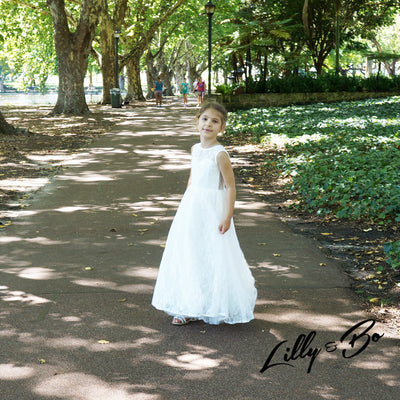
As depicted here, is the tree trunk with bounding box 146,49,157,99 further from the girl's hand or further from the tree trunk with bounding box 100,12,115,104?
the girl's hand

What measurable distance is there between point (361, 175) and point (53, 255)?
16.4 feet

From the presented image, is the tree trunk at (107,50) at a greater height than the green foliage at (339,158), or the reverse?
the tree trunk at (107,50)

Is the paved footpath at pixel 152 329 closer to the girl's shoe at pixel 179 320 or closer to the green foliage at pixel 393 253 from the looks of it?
the girl's shoe at pixel 179 320

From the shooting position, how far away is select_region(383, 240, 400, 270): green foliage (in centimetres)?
543

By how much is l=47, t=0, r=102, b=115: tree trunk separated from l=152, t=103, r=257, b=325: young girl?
2085cm

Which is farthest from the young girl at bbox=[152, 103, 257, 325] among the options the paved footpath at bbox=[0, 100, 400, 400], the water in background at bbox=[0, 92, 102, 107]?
the water in background at bbox=[0, 92, 102, 107]

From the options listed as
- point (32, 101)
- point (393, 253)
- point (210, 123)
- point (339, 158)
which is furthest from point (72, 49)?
point (32, 101)

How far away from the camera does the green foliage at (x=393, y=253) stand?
5.43 m

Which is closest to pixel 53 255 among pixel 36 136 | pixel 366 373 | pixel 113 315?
pixel 113 315

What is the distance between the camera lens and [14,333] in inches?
167

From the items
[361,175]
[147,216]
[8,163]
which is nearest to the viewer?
[147,216]

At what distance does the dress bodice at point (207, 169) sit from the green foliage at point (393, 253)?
2.06m

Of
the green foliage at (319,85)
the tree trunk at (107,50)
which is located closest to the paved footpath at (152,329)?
the green foliage at (319,85)

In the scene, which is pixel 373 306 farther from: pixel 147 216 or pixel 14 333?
pixel 147 216
